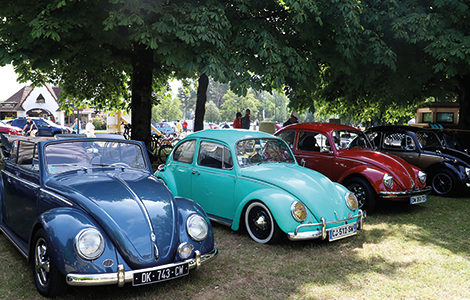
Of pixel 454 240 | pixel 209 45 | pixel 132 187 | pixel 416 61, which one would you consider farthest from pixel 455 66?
pixel 132 187

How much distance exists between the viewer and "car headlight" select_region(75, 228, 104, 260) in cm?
354

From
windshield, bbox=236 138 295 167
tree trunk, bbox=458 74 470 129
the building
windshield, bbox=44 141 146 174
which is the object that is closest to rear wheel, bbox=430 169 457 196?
tree trunk, bbox=458 74 470 129

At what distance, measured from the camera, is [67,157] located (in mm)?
4859

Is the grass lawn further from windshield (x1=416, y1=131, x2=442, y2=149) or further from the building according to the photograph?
the building

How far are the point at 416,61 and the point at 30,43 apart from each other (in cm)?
1070

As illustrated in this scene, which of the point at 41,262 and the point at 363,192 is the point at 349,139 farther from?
the point at 41,262

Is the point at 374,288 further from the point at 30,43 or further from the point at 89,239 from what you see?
the point at 30,43

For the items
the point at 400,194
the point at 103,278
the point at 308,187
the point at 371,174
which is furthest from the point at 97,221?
the point at 400,194

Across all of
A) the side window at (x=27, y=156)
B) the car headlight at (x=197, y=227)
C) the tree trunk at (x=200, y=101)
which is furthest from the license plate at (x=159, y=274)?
the tree trunk at (x=200, y=101)

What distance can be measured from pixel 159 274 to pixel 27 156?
277 cm

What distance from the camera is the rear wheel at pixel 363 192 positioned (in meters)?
7.78

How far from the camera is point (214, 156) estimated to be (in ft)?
21.6

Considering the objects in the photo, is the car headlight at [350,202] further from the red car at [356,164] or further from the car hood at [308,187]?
the red car at [356,164]

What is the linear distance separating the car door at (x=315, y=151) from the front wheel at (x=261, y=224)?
122 inches
